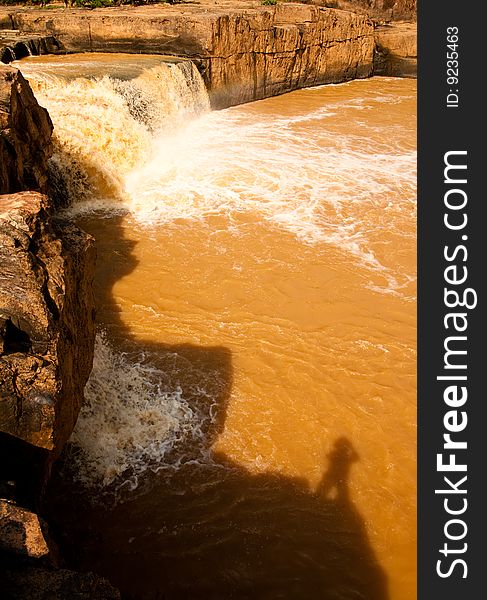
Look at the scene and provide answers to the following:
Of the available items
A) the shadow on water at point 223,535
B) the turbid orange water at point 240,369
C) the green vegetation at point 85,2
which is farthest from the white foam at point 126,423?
the green vegetation at point 85,2

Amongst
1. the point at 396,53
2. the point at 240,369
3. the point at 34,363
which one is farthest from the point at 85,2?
the point at 34,363

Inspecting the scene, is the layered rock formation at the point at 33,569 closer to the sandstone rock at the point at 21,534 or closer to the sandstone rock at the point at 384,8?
the sandstone rock at the point at 21,534

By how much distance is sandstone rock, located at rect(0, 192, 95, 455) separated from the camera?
2748 millimetres

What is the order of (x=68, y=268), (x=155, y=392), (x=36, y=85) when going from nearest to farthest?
(x=68, y=268) < (x=155, y=392) < (x=36, y=85)

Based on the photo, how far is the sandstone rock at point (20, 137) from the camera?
16.0ft

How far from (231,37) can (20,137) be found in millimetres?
9412

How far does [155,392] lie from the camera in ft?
15.5

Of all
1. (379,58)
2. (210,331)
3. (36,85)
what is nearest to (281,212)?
(210,331)

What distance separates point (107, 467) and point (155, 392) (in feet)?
2.98

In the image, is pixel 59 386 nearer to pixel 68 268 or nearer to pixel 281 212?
pixel 68 268

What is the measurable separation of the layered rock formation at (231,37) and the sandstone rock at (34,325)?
36.5 ft

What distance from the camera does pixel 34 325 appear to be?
2.85 m

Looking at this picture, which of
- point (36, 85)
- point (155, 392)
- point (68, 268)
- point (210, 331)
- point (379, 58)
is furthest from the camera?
point (379, 58)

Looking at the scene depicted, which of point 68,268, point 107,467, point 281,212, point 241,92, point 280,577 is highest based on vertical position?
point 241,92
